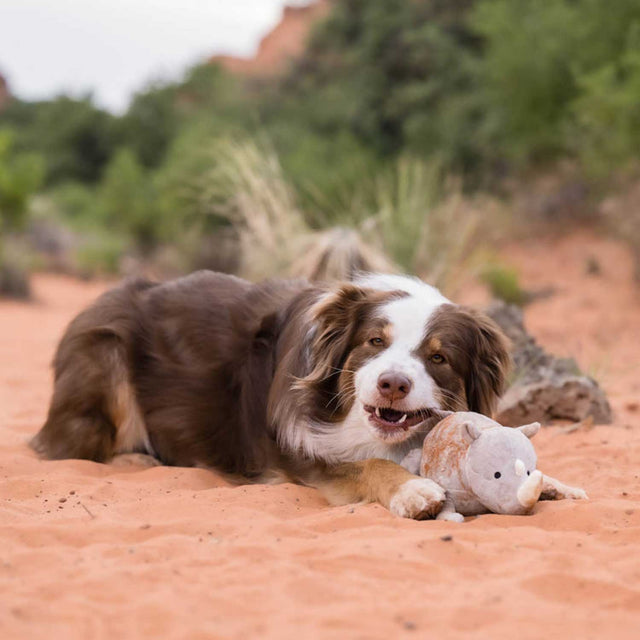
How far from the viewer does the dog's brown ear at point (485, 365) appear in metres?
4.92

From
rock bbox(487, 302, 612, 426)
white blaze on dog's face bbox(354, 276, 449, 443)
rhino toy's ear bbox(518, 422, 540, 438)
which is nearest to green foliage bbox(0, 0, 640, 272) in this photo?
rock bbox(487, 302, 612, 426)

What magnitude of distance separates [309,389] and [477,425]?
3.17 feet

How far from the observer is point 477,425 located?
450 centimetres

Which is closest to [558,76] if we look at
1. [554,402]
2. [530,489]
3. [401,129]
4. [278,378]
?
[401,129]

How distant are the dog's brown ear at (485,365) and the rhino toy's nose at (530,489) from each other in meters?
0.77

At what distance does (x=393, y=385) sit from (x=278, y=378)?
1.03 m

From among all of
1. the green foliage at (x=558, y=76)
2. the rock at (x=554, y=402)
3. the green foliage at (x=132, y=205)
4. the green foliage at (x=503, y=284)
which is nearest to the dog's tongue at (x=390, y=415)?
the rock at (x=554, y=402)

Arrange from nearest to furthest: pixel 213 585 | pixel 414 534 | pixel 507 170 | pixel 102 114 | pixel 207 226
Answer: pixel 213 585
pixel 414 534
pixel 207 226
pixel 507 170
pixel 102 114

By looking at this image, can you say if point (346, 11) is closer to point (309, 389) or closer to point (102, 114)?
point (102, 114)

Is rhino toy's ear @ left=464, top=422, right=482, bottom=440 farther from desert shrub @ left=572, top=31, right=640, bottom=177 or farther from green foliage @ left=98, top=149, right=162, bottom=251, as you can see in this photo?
green foliage @ left=98, top=149, right=162, bottom=251

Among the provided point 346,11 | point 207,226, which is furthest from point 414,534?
point 346,11

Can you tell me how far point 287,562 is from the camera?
140 inches

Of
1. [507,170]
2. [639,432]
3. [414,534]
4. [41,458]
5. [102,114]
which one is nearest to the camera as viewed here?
[414,534]

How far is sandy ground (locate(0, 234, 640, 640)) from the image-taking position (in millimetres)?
3023
